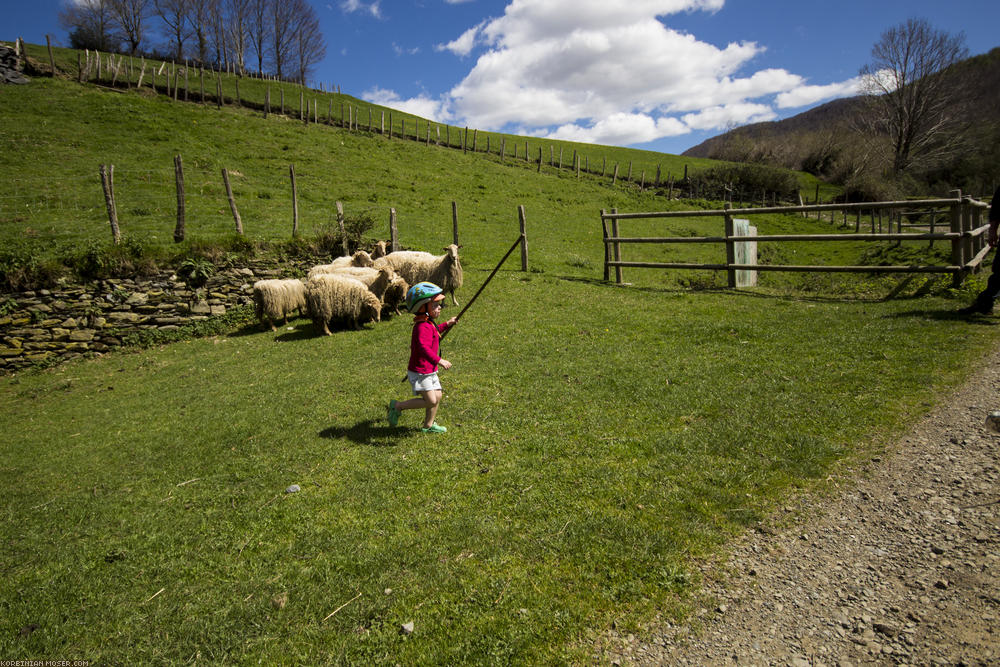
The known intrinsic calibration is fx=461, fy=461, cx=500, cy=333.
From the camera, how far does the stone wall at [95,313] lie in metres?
10.9

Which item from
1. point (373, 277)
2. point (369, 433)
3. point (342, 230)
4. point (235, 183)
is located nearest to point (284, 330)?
point (373, 277)

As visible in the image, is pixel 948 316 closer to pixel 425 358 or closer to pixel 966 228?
pixel 966 228

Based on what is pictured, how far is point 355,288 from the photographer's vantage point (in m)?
11.6

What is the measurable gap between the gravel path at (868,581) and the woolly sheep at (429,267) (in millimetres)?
10141

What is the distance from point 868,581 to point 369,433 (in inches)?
195

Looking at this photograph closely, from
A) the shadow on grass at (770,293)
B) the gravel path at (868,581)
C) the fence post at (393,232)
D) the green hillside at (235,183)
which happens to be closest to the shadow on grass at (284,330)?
the green hillside at (235,183)

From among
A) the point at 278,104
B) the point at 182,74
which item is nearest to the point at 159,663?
the point at 278,104

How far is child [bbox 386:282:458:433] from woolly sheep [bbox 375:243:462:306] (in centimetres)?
705

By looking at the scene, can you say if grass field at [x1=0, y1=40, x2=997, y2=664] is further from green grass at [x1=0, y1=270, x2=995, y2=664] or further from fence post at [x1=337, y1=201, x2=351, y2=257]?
fence post at [x1=337, y1=201, x2=351, y2=257]

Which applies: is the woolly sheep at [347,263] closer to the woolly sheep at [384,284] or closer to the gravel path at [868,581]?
the woolly sheep at [384,284]

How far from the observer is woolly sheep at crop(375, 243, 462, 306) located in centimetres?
1271

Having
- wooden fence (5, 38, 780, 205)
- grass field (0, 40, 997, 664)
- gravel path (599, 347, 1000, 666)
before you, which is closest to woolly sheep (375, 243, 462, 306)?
grass field (0, 40, 997, 664)

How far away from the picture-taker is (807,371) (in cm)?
632

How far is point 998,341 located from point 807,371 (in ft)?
9.44
